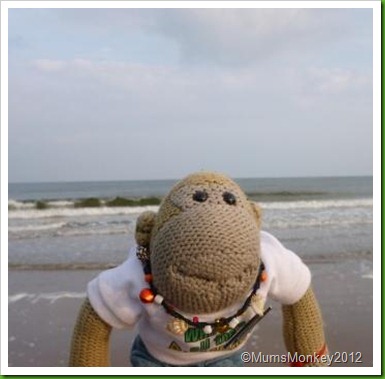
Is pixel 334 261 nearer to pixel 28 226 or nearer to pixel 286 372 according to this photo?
pixel 286 372

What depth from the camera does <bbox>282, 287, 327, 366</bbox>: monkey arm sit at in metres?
1.79

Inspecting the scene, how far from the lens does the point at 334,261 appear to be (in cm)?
552

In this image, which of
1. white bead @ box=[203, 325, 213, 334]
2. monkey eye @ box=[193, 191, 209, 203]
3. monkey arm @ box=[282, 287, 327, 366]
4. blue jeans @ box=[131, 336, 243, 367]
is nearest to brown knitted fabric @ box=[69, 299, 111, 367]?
blue jeans @ box=[131, 336, 243, 367]

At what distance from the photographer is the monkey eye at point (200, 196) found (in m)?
1.51

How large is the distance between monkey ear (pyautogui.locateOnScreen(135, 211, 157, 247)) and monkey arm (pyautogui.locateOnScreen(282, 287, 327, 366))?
1.85 ft

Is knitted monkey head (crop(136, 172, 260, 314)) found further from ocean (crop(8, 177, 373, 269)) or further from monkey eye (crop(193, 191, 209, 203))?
ocean (crop(8, 177, 373, 269))

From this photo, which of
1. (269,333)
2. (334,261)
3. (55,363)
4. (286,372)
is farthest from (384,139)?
(334,261)

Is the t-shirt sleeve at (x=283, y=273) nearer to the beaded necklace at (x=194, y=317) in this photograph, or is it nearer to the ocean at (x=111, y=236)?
the beaded necklace at (x=194, y=317)

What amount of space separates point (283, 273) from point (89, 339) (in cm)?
63

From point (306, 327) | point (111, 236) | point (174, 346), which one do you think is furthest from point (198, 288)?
point (111, 236)

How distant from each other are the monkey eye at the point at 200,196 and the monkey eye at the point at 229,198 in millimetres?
53

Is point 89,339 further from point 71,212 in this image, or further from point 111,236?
point 71,212

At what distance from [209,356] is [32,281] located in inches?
147

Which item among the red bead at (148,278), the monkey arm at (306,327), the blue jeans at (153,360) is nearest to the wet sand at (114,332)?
the monkey arm at (306,327)
